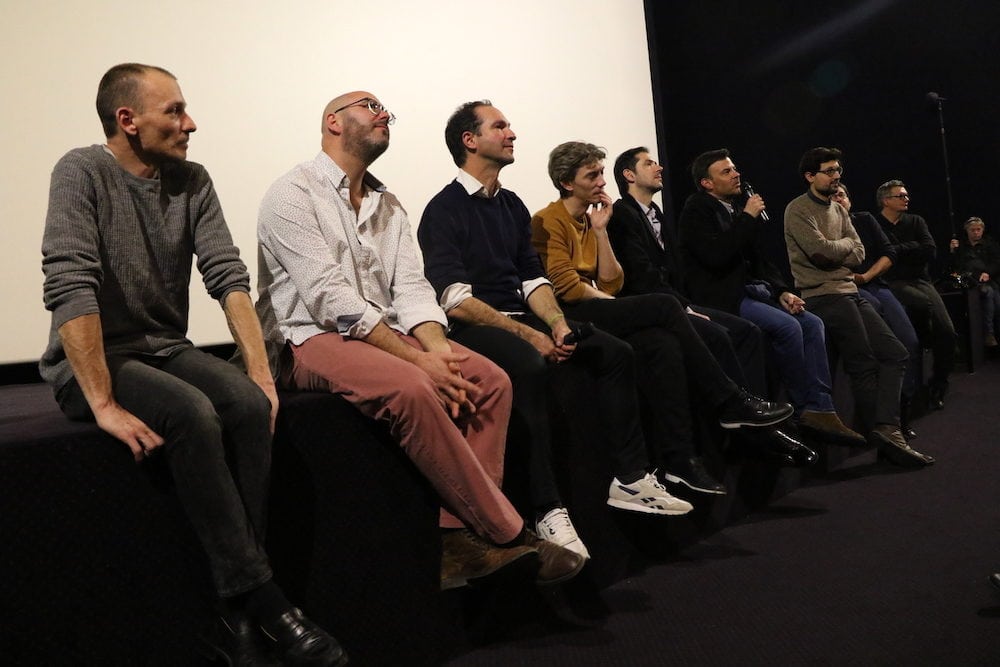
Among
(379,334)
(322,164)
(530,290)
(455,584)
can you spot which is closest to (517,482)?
(455,584)

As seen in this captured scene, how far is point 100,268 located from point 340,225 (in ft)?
2.06

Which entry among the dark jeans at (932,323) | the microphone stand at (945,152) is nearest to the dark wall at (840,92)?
→ the microphone stand at (945,152)

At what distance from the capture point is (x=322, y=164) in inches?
82.5

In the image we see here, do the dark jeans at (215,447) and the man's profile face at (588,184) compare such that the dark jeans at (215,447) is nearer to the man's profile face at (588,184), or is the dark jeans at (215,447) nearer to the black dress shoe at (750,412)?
the black dress shoe at (750,412)

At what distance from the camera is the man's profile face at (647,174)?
3.29m

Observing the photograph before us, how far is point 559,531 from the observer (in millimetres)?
1917

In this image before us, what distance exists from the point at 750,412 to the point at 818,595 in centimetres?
63

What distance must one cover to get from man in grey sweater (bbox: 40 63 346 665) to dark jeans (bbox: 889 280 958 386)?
392 centimetres

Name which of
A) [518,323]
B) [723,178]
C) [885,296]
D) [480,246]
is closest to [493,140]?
[480,246]

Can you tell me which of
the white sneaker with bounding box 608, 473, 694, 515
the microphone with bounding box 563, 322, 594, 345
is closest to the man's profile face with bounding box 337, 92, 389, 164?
the microphone with bounding box 563, 322, 594, 345

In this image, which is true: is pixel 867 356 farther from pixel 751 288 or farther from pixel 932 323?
pixel 932 323

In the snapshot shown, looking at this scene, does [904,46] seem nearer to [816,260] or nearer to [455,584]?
[816,260]

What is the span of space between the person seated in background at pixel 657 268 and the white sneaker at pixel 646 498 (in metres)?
0.63

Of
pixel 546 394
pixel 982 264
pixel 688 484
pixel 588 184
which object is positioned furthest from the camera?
pixel 982 264
